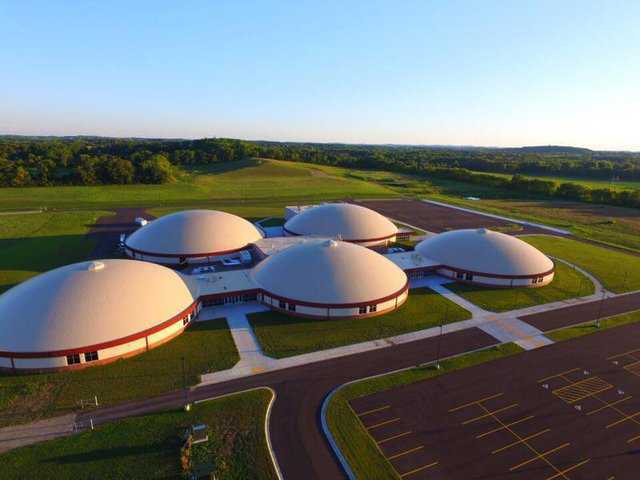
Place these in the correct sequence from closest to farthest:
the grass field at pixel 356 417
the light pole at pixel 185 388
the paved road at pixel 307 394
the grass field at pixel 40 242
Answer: the grass field at pixel 356 417, the paved road at pixel 307 394, the light pole at pixel 185 388, the grass field at pixel 40 242

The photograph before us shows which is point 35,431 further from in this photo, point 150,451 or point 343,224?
point 343,224

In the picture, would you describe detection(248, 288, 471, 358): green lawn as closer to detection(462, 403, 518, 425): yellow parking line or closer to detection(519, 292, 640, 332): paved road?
detection(519, 292, 640, 332): paved road

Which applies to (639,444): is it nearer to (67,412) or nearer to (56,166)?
(67,412)

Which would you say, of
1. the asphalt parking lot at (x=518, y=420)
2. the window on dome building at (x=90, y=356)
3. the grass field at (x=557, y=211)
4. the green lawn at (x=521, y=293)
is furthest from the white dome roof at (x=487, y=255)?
the window on dome building at (x=90, y=356)

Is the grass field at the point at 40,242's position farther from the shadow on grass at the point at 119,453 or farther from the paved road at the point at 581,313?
the paved road at the point at 581,313

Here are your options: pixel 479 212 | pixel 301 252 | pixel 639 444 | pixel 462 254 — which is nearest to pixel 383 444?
pixel 639 444

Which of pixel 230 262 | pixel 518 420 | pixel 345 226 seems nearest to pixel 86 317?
pixel 230 262
